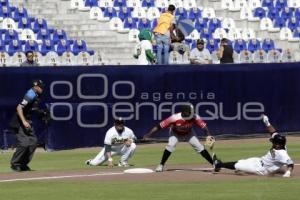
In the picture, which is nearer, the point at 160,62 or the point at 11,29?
the point at 160,62

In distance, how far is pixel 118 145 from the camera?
21.7 m

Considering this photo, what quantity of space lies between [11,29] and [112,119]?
283 inches

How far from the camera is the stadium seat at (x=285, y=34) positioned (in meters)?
36.8

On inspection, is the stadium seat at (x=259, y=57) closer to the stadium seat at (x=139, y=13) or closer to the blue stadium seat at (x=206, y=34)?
the blue stadium seat at (x=206, y=34)

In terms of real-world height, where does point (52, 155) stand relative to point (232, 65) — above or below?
below

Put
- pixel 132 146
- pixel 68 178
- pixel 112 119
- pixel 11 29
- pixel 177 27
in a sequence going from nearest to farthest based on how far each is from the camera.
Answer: pixel 68 178 → pixel 132 146 → pixel 112 119 → pixel 177 27 → pixel 11 29

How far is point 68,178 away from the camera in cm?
1819

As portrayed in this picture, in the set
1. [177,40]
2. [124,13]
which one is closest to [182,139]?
[177,40]

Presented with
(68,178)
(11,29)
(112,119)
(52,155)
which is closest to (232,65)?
(112,119)

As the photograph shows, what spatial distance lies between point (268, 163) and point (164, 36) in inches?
415

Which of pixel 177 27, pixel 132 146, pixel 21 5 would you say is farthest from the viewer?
pixel 21 5

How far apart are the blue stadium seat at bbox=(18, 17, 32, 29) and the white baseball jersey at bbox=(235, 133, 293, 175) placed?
15909mm

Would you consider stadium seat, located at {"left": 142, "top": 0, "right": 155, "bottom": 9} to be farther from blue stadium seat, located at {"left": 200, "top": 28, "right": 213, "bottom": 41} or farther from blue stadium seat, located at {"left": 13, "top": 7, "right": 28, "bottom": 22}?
blue stadium seat, located at {"left": 13, "top": 7, "right": 28, "bottom": 22}

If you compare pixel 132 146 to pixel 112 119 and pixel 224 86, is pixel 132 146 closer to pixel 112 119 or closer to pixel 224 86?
pixel 112 119
